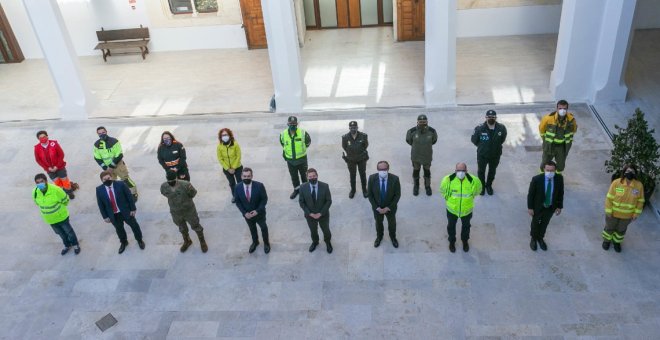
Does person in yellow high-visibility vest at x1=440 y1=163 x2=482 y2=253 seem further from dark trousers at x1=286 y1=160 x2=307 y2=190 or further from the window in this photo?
the window

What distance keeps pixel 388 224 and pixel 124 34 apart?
12.4m

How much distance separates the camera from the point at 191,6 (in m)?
16.7

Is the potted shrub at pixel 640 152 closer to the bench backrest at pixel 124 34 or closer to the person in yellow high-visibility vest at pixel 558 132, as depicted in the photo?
the person in yellow high-visibility vest at pixel 558 132

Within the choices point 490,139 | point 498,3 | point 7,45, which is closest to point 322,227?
point 490,139

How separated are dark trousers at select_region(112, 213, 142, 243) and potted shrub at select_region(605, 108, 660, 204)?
7313 millimetres

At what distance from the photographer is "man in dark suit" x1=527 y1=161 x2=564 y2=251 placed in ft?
24.0

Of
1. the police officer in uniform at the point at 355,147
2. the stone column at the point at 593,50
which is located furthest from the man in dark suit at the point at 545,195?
the stone column at the point at 593,50

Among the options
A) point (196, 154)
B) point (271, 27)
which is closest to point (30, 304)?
point (196, 154)

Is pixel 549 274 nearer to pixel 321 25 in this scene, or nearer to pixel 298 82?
pixel 298 82

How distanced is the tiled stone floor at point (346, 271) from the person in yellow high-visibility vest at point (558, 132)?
0.72 m

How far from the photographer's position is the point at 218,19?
1678cm

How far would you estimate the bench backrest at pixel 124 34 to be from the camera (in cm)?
1695

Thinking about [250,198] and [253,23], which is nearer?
[250,198]

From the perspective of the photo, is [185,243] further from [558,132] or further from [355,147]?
[558,132]
